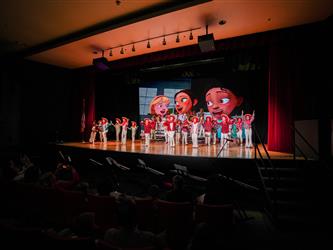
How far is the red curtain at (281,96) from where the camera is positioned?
7668mm

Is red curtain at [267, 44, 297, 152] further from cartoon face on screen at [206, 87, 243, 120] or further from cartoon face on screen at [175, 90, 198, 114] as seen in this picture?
cartoon face on screen at [175, 90, 198, 114]

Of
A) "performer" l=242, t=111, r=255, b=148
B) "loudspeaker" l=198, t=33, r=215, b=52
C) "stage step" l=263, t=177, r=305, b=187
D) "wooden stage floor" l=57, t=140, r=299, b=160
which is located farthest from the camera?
"performer" l=242, t=111, r=255, b=148

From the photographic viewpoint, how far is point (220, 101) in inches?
421

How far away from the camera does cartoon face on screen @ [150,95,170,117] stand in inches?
506

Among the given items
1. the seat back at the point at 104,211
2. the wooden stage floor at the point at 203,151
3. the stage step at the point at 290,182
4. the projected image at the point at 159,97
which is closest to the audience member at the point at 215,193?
the seat back at the point at 104,211

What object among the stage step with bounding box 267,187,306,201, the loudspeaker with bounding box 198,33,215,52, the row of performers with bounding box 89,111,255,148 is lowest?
the stage step with bounding box 267,187,306,201

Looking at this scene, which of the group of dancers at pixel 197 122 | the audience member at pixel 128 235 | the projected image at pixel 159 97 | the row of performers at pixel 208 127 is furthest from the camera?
the projected image at pixel 159 97

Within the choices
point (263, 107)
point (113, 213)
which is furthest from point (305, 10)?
point (113, 213)

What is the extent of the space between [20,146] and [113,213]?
10031 mm

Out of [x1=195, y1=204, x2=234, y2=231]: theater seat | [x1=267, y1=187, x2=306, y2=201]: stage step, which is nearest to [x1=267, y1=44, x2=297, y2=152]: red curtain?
[x1=267, y1=187, x2=306, y2=201]: stage step

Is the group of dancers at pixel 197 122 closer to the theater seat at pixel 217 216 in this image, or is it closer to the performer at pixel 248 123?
the performer at pixel 248 123

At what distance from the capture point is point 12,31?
8.43 metres

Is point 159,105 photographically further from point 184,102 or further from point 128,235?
point 128,235

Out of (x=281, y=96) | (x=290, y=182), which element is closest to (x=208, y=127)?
(x=281, y=96)
